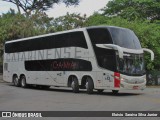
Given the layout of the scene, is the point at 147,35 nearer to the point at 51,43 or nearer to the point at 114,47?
the point at 51,43

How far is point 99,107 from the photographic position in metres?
16.6

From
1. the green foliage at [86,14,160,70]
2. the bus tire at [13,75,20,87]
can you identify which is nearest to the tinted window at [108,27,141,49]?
the bus tire at [13,75,20,87]

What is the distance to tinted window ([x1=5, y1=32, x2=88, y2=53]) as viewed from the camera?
2528 cm

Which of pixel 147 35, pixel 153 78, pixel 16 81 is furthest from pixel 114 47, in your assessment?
pixel 153 78

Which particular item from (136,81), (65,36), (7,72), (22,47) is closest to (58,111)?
(136,81)

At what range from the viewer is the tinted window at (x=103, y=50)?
23125mm

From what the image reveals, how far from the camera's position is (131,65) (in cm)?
2342

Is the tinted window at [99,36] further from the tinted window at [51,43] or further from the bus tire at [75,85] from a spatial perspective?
the bus tire at [75,85]

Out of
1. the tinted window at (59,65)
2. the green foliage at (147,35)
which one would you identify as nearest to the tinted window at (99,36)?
the tinted window at (59,65)

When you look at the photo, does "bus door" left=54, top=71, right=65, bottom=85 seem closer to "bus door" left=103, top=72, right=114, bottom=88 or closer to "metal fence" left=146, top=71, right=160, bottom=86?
"bus door" left=103, top=72, right=114, bottom=88

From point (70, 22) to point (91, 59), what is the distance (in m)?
26.0

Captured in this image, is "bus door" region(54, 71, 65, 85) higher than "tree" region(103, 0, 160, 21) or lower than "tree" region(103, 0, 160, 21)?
lower

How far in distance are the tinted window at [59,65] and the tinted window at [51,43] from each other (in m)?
0.99

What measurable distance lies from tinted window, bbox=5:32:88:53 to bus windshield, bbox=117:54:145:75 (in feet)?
9.14
